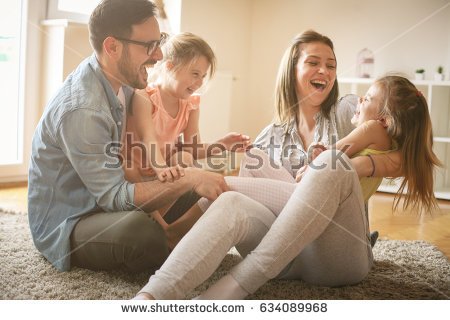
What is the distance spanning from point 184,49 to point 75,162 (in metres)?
0.35

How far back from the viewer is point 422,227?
5.45 ft

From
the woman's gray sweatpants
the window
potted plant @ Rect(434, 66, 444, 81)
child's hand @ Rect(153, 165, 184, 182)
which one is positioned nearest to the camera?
the woman's gray sweatpants

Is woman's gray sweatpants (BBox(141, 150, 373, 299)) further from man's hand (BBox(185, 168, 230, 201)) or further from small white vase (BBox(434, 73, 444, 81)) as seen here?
small white vase (BBox(434, 73, 444, 81))

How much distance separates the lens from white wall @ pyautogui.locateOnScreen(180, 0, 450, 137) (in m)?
1.65

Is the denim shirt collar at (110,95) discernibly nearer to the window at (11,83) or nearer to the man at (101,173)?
→ the man at (101,173)

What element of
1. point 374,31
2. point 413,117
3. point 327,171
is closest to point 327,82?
point 413,117

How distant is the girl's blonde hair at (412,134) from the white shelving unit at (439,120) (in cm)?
73

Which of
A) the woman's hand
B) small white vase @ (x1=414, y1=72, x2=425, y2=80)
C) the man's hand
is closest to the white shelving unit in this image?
small white vase @ (x1=414, y1=72, x2=425, y2=80)

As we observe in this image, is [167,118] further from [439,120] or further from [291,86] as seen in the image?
[439,120]

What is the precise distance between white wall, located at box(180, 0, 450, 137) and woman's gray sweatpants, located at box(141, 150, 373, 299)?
0.80 metres

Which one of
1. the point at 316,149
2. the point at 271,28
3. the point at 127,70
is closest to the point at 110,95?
the point at 127,70

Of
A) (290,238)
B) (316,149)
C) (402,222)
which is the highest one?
(316,149)

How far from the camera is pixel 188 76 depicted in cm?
116

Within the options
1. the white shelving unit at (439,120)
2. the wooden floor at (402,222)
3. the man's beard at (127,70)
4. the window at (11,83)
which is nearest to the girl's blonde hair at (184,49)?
the man's beard at (127,70)
